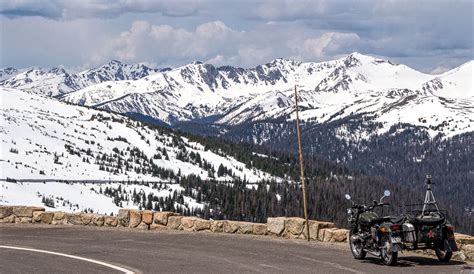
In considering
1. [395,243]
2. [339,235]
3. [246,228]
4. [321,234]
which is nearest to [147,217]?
[246,228]

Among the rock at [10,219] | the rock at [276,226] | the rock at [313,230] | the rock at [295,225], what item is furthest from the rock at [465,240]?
the rock at [10,219]

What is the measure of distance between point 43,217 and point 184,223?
721 centimetres

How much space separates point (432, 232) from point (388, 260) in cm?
152

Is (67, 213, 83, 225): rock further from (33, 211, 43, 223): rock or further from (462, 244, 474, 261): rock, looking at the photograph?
(462, 244, 474, 261): rock

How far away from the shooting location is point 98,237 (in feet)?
93.8

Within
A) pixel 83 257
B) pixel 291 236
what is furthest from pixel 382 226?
pixel 83 257

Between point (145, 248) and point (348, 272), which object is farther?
point (145, 248)

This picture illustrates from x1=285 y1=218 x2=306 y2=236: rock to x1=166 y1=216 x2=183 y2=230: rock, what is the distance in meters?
4.99

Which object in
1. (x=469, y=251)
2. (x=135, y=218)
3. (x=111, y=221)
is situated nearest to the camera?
(x=469, y=251)

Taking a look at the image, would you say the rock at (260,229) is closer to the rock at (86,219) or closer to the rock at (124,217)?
the rock at (124,217)

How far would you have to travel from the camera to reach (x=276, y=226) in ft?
93.1

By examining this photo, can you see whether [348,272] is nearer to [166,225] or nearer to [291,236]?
[291,236]

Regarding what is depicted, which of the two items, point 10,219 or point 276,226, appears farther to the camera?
point 10,219

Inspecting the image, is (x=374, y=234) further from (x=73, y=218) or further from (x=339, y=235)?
(x=73, y=218)
